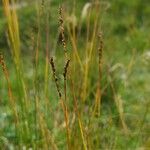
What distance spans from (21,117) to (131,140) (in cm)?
A: 58

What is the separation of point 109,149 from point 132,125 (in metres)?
0.85

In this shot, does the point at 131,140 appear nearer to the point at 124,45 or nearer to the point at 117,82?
the point at 117,82

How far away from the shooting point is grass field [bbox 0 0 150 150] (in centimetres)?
248

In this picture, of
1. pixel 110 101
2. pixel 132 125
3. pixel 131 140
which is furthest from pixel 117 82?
pixel 131 140

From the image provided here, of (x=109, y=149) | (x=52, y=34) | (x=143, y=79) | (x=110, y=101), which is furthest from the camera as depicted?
(x=52, y=34)

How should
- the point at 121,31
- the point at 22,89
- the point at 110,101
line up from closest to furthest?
1. the point at 22,89
2. the point at 110,101
3. the point at 121,31

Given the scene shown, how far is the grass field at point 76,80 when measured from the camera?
2.48 metres

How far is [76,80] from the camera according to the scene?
3.37 m

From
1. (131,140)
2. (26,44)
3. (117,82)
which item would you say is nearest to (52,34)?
(26,44)

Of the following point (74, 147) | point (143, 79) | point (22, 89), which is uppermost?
point (22, 89)

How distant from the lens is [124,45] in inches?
216

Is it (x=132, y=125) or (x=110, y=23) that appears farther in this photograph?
(x=110, y=23)

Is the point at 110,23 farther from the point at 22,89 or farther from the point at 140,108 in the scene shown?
the point at 22,89

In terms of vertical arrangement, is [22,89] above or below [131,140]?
above
